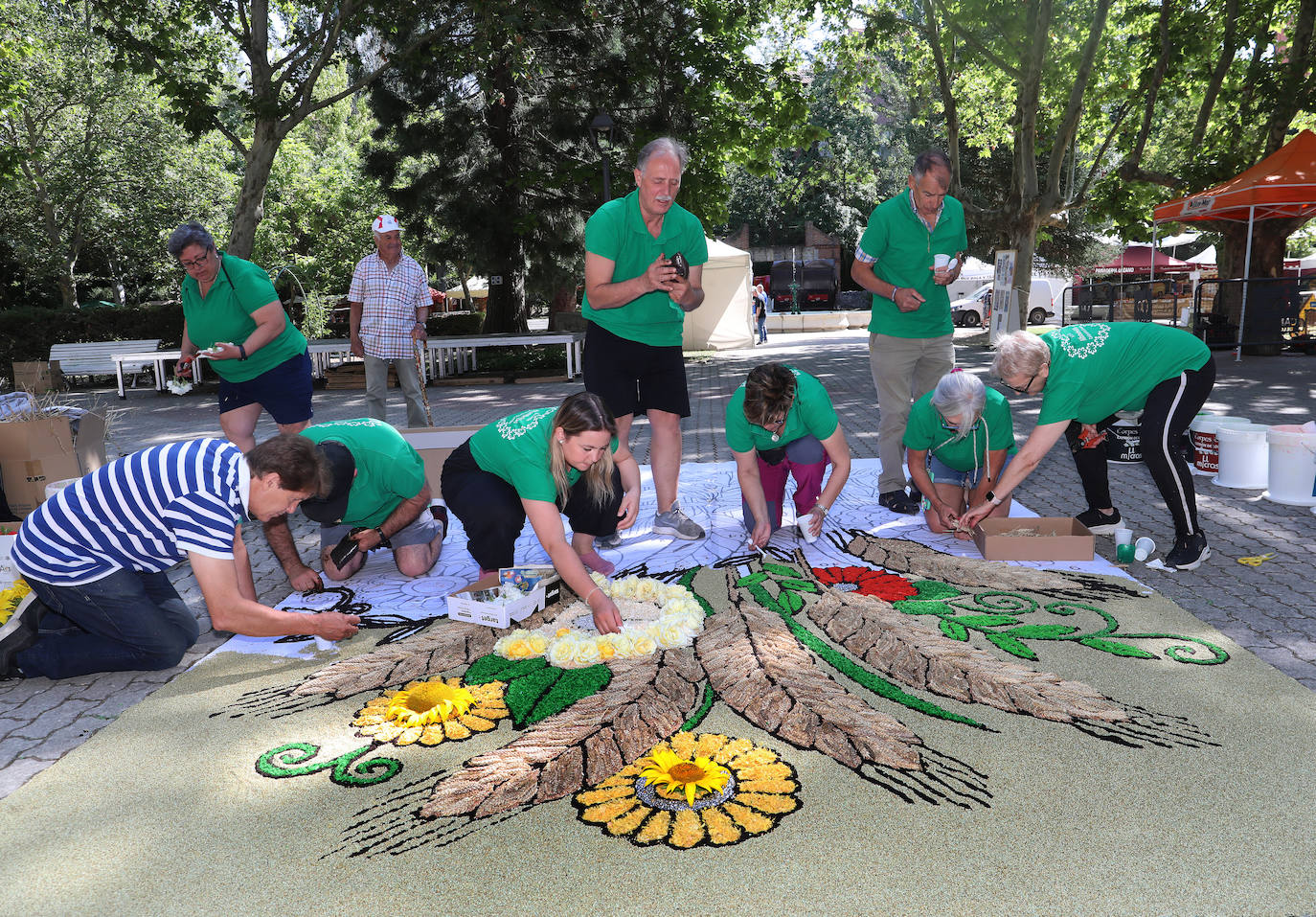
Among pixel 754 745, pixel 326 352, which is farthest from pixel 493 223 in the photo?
pixel 754 745

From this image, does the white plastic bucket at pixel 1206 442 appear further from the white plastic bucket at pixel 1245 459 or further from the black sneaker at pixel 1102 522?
the black sneaker at pixel 1102 522

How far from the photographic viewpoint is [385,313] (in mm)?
5645

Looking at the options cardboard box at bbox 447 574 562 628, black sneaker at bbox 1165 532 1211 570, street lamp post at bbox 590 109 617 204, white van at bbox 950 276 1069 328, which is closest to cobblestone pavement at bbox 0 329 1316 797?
black sneaker at bbox 1165 532 1211 570

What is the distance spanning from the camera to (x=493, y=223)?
13.4 metres

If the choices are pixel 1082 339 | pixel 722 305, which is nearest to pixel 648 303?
pixel 1082 339

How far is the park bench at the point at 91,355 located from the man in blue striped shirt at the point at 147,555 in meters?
11.7

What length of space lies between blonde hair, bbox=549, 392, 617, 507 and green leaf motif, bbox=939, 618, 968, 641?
1223mm

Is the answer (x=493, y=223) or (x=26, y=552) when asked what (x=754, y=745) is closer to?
(x=26, y=552)

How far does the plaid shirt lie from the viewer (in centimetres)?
564

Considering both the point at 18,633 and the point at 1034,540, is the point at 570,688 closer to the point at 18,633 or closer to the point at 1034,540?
the point at 18,633

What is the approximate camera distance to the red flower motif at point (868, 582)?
10.9 feet

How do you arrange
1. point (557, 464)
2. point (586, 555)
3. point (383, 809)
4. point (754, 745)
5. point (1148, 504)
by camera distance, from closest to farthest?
point (383, 809), point (754, 745), point (557, 464), point (586, 555), point (1148, 504)

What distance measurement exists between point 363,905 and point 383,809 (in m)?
0.33

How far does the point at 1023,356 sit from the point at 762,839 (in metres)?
2.10
